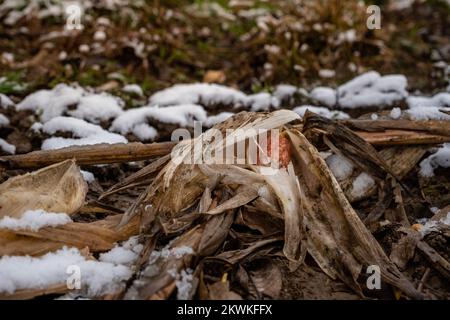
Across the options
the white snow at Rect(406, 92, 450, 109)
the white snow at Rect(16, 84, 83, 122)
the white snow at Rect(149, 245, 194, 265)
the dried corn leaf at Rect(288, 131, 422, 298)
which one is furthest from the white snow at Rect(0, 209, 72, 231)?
the white snow at Rect(406, 92, 450, 109)

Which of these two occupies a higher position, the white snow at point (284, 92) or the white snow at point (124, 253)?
the white snow at point (284, 92)

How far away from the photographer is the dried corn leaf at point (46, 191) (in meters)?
2.03

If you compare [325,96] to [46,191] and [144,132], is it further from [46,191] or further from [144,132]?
[46,191]

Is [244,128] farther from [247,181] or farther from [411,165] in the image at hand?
[411,165]

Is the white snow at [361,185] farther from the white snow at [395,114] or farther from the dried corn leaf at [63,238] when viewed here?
the dried corn leaf at [63,238]

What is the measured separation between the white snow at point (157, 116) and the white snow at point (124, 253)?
1.29 meters

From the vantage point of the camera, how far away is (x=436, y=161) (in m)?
2.72

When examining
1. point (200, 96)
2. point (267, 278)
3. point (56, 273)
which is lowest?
point (267, 278)

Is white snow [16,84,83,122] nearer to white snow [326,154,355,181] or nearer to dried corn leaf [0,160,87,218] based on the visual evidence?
dried corn leaf [0,160,87,218]

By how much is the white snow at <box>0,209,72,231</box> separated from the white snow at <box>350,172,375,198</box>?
4.63 ft

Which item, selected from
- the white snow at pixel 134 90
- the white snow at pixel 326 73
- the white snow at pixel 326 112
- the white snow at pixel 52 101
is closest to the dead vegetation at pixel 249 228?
the white snow at pixel 326 112

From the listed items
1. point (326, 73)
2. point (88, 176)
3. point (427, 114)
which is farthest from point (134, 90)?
point (427, 114)

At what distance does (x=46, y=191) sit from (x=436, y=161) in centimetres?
209

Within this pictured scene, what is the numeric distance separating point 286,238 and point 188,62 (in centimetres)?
283
